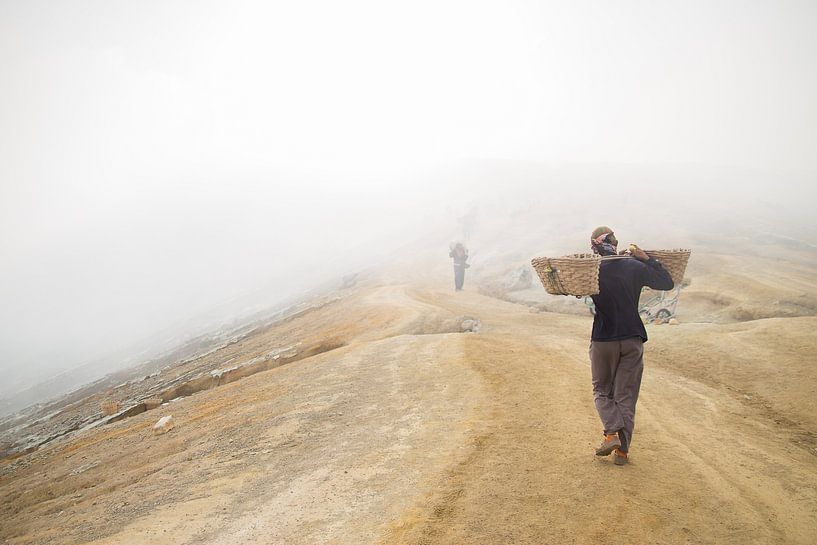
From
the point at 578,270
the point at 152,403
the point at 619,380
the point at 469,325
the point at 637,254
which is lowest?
the point at 152,403

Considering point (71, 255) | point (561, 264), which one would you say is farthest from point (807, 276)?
point (71, 255)

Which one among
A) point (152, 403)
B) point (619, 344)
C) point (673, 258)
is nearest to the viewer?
point (619, 344)

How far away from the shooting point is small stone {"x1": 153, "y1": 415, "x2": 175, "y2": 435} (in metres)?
9.66

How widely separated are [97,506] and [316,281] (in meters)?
47.5

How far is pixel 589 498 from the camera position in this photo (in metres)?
4.20

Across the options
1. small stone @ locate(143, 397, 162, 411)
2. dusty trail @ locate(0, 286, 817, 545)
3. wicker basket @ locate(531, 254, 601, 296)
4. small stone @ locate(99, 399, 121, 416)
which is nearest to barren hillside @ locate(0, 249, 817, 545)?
dusty trail @ locate(0, 286, 817, 545)

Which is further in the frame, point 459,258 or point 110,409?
point 459,258

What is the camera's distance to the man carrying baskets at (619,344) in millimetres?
4730

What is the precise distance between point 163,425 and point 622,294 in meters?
10.3

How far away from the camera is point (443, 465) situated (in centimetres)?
503

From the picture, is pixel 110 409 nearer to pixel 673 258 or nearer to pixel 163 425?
pixel 163 425

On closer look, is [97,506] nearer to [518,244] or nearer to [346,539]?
[346,539]

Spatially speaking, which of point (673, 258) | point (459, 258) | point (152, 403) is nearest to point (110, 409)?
point (152, 403)

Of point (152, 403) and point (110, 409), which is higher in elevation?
point (152, 403)
